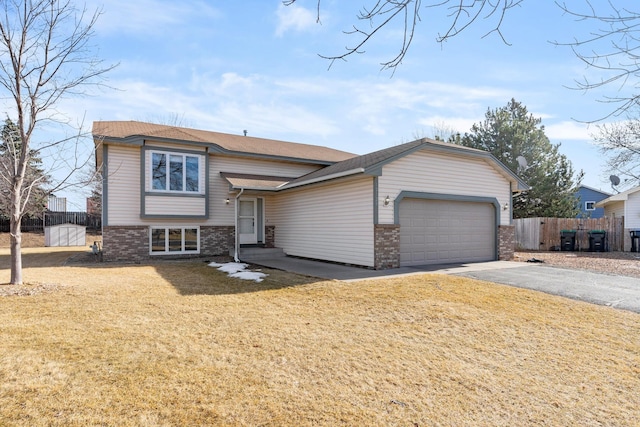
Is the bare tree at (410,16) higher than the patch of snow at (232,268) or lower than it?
higher

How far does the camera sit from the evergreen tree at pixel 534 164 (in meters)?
23.3

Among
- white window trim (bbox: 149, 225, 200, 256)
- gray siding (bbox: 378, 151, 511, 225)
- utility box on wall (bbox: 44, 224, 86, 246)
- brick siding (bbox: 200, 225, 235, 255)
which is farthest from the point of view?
utility box on wall (bbox: 44, 224, 86, 246)

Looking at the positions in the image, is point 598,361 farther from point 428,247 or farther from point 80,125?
point 80,125

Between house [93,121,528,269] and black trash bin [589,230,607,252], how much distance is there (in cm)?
777

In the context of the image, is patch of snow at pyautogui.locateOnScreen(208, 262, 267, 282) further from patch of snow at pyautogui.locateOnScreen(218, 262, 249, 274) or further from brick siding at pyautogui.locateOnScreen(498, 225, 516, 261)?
brick siding at pyautogui.locateOnScreen(498, 225, 516, 261)

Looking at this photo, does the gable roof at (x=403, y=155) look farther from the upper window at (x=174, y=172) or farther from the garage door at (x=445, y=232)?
the upper window at (x=174, y=172)

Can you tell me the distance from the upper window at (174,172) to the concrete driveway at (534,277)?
4851mm

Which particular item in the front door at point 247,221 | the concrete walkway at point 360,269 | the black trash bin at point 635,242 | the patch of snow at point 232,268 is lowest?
the patch of snow at point 232,268

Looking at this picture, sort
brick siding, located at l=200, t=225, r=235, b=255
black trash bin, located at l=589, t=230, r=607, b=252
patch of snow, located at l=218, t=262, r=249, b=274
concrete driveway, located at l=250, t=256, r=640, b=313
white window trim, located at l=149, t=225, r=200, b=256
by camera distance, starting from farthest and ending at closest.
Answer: black trash bin, located at l=589, t=230, r=607, b=252, brick siding, located at l=200, t=225, r=235, b=255, white window trim, located at l=149, t=225, r=200, b=256, patch of snow, located at l=218, t=262, r=249, b=274, concrete driveway, located at l=250, t=256, r=640, b=313

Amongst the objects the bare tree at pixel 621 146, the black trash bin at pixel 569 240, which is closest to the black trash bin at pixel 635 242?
the black trash bin at pixel 569 240

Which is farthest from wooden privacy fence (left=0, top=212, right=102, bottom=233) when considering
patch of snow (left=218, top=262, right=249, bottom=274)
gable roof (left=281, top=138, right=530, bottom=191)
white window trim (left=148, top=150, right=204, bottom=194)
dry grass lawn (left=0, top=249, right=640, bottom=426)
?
dry grass lawn (left=0, top=249, right=640, bottom=426)

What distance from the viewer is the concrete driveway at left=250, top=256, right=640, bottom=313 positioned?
7.36 metres

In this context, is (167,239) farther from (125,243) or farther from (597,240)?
(597,240)

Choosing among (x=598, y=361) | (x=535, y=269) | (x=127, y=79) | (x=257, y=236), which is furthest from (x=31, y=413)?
(x=257, y=236)
